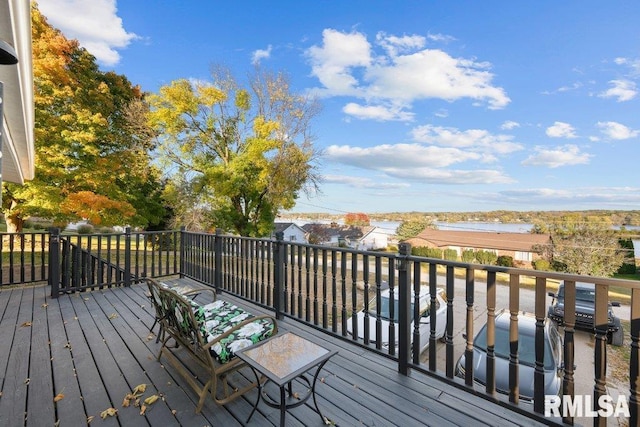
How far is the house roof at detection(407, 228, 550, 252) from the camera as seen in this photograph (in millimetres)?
27800

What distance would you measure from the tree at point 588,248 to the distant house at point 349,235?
19163 mm

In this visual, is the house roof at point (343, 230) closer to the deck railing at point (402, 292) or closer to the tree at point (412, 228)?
the tree at point (412, 228)

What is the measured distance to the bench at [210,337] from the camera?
1935mm

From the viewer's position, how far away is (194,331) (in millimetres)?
1969

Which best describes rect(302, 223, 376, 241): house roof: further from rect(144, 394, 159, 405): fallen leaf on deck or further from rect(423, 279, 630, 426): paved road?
rect(144, 394, 159, 405): fallen leaf on deck

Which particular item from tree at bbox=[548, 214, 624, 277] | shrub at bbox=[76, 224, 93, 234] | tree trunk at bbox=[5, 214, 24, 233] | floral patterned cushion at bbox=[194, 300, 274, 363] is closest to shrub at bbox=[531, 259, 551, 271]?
tree at bbox=[548, 214, 624, 277]

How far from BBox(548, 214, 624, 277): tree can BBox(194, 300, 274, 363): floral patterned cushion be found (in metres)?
24.6

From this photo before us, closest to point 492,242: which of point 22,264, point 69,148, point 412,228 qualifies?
point 412,228

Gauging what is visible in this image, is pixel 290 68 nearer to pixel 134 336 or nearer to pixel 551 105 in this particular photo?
pixel 134 336

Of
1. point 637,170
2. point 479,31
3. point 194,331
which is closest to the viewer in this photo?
point 194,331

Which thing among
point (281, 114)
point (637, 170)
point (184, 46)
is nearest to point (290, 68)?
point (281, 114)

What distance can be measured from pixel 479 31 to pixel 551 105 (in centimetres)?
1951

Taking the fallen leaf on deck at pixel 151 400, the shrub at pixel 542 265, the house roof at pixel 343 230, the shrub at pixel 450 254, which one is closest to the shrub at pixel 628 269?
the shrub at pixel 542 265

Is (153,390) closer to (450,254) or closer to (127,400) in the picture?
(127,400)
